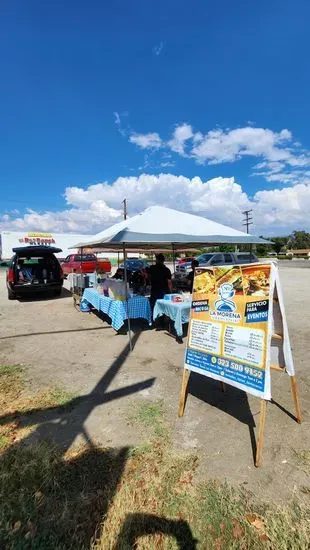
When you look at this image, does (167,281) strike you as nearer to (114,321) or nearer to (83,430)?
(114,321)

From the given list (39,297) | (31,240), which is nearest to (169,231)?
(39,297)

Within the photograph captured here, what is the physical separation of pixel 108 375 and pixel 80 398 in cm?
73

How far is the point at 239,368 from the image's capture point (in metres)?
2.81

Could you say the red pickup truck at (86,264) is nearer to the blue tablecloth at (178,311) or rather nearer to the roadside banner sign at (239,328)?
the blue tablecloth at (178,311)

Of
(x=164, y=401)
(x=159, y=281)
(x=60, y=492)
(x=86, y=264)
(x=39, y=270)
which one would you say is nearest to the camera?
(x=60, y=492)

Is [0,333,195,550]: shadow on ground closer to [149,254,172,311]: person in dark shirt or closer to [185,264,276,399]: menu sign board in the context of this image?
[185,264,276,399]: menu sign board

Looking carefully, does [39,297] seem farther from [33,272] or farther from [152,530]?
[152,530]

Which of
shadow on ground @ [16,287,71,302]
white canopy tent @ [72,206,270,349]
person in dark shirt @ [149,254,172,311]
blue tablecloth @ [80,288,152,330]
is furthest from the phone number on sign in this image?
shadow on ground @ [16,287,71,302]

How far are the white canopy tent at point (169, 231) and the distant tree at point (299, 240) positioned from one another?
100 meters

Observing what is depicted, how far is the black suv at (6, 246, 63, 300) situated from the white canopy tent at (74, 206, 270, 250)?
15.6 ft

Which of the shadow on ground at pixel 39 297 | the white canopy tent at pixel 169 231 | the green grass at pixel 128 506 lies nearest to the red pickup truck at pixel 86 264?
the shadow on ground at pixel 39 297

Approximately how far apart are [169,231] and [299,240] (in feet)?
342

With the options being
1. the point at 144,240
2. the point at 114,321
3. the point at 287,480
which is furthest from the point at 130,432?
the point at 114,321

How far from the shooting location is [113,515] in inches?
83.9
